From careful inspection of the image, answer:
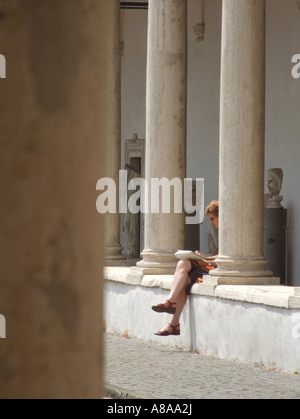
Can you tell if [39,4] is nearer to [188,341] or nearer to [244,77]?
[244,77]

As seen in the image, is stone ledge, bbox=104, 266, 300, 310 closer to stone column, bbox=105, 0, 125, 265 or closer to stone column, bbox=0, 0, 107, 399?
stone column, bbox=105, 0, 125, 265

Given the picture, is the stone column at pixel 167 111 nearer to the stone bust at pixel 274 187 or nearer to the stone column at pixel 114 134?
the stone column at pixel 114 134

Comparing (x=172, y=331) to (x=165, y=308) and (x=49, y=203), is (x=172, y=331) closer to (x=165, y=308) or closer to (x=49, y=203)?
(x=165, y=308)

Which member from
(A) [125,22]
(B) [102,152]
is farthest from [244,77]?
(A) [125,22]

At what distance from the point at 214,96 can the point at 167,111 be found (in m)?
7.42

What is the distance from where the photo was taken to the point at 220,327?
11.0m

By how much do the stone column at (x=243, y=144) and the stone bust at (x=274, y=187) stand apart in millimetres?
5721

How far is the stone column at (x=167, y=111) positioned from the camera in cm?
1290

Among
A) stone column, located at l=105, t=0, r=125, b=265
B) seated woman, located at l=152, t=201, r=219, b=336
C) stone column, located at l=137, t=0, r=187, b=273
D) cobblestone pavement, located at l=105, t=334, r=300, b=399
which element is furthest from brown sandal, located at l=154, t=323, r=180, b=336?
stone column, located at l=105, t=0, r=125, b=265

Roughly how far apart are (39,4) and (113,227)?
13637mm

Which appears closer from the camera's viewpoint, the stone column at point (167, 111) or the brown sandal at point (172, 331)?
the brown sandal at point (172, 331)

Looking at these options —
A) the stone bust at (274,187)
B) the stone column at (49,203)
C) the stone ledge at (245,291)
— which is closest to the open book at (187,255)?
the stone ledge at (245,291)

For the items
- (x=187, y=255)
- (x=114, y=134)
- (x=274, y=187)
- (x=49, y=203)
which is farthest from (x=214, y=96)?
(x=49, y=203)

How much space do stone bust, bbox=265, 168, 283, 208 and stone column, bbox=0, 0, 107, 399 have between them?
14926mm
